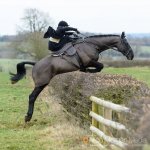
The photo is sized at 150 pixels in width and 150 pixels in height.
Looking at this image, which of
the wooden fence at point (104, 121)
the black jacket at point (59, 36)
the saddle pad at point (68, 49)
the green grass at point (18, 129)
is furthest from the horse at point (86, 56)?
the wooden fence at point (104, 121)

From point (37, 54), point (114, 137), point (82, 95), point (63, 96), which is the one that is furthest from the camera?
point (37, 54)

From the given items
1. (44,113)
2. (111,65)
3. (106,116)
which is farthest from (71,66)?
(111,65)

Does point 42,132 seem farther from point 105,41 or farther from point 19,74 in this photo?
point 19,74

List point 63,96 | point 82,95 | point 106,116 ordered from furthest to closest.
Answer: point 63,96 < point 82,95 < point 106,116

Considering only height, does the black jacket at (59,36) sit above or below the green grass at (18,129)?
above

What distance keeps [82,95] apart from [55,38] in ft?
13.5

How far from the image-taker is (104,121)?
416 inches

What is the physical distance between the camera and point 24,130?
48.9 feet

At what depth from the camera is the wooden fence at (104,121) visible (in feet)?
29.4

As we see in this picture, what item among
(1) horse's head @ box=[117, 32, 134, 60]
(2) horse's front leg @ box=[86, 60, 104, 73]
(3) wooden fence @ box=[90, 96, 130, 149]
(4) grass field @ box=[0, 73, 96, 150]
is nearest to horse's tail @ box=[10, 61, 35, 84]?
(4) grass field @ box=[0, 73, 96, 150]

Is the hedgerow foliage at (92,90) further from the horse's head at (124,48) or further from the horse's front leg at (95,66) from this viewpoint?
the horse's head at (124,48)

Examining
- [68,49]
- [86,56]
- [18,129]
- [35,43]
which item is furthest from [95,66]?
[35,43]

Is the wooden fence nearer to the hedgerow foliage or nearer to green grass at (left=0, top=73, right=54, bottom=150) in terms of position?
the hedgerow foliage

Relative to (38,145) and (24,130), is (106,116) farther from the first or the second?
(24,130)
